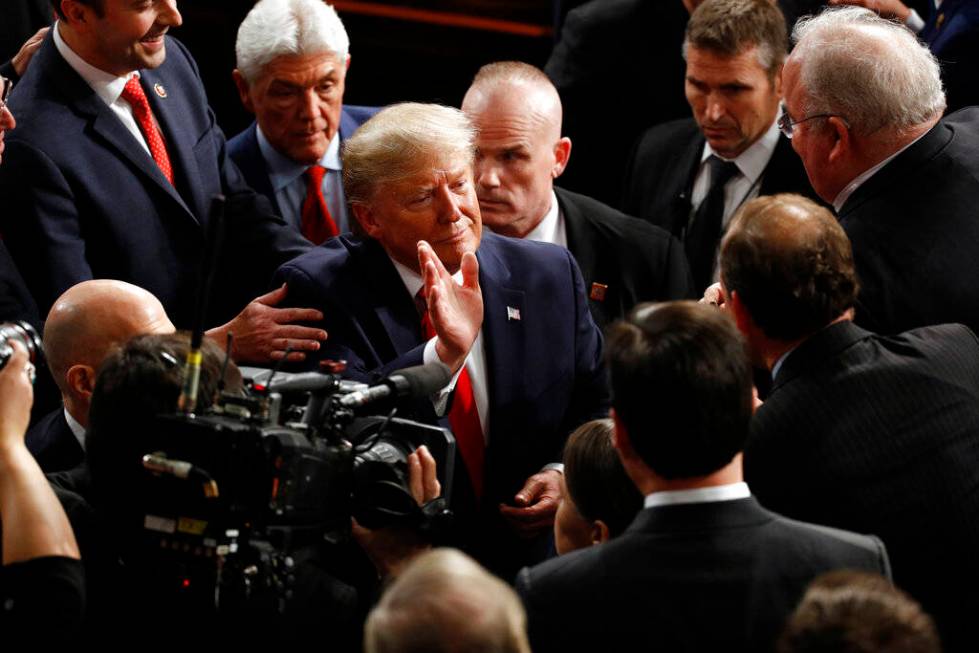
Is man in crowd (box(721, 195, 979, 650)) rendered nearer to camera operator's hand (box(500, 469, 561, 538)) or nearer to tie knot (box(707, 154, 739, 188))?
camera operator's hand (box(500, 469, 561, 538))

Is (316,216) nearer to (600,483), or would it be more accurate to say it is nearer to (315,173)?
(315,173)

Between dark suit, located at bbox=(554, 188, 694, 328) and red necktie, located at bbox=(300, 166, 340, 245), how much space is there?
28.4 inches

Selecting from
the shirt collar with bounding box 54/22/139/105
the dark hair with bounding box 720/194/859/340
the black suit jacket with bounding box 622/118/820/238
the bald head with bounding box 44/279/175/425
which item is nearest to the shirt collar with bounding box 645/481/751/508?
the dark hair with bounding box 720/194/859/340

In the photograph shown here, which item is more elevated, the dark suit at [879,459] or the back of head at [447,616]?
the back of head at [447,616]

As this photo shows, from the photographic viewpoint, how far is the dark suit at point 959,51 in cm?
440

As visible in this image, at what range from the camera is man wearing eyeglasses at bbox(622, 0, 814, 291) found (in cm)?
447

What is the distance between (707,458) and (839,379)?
567 mm

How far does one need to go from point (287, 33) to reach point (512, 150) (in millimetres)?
792

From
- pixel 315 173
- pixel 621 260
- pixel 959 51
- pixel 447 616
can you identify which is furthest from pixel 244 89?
pixel 447 616

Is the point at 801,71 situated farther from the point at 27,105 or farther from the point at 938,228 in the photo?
the point at 27,105

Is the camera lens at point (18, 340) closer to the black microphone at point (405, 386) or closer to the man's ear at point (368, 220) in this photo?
the black microphone at point (405, 386)

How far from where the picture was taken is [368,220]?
3.53 m

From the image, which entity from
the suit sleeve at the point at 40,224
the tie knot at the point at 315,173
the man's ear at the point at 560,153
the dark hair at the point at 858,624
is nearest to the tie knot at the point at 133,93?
the suit sleeve at the point at 40,224

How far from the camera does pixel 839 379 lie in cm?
266
